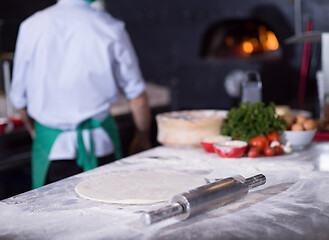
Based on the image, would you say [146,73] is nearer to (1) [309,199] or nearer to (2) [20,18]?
(2) [20,18]

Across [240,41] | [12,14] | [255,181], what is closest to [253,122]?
[255,181]

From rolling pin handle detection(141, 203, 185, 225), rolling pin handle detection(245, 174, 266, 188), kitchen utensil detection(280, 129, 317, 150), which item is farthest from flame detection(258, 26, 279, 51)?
rolling pin handle detection(141, 203, 185, 225)

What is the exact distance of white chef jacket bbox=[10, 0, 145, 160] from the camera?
262cm

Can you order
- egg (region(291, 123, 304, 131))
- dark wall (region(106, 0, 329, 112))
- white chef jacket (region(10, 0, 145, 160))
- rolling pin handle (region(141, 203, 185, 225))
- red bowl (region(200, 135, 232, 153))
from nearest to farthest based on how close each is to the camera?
rolling pin handle (region(141, 203, 185, 225)) → red bowl (region(200, 135, 232, 153)) → egg (region(291, 123, 304, 131)) → white chef jacket (region(10, 0, 145, 160)) → dark wall (region(106, 0, 329, 112))

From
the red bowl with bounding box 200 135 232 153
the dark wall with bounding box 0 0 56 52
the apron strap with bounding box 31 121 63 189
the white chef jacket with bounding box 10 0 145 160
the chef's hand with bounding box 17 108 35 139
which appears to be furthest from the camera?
the dark wall with bounding box 0 0 56 52

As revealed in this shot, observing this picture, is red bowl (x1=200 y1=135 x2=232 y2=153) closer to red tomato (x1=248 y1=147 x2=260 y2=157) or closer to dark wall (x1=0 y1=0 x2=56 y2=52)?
red tomato (x1=248 y1=147 x2=260 y2=157)

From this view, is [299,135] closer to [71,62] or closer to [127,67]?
[127,67]

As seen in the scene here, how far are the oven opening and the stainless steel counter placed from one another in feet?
10.3

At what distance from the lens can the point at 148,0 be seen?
5336 mm

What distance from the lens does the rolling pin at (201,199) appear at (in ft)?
4.18

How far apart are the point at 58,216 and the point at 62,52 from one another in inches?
54.6

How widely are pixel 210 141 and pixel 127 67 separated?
0.72m

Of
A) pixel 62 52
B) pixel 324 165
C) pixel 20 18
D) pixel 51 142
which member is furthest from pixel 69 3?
pixel 20 18

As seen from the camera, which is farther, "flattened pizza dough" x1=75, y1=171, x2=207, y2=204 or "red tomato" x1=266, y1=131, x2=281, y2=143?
"red tomato" x1=266, y1=131, x2=281, y2=143
